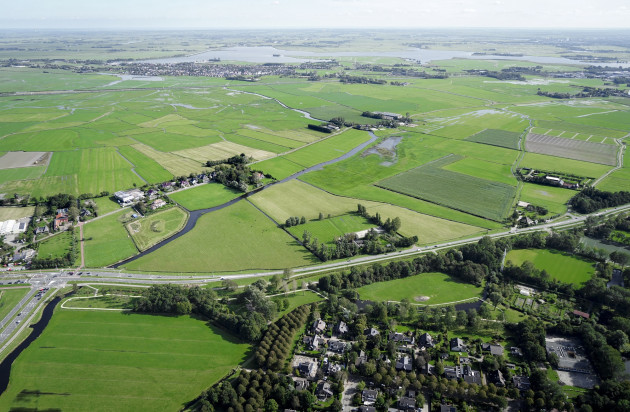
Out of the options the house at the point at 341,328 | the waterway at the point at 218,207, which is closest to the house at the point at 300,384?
the house at the point at 341,328

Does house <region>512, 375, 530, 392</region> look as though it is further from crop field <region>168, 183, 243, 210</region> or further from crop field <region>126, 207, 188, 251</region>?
crop field <region>168, 183, 243, 210</region>

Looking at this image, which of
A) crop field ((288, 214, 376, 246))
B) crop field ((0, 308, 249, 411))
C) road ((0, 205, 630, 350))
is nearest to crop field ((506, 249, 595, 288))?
road ((0, 205, 630, 350))

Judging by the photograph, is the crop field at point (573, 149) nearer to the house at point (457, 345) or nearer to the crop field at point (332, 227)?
the crop field at point (332, 227)

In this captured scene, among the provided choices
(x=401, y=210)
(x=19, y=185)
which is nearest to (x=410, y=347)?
(x=401, y=210)

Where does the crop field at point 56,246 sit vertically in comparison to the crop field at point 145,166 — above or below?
below

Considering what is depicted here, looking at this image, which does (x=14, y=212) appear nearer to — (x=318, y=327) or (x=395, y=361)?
(x=318, y=327)
